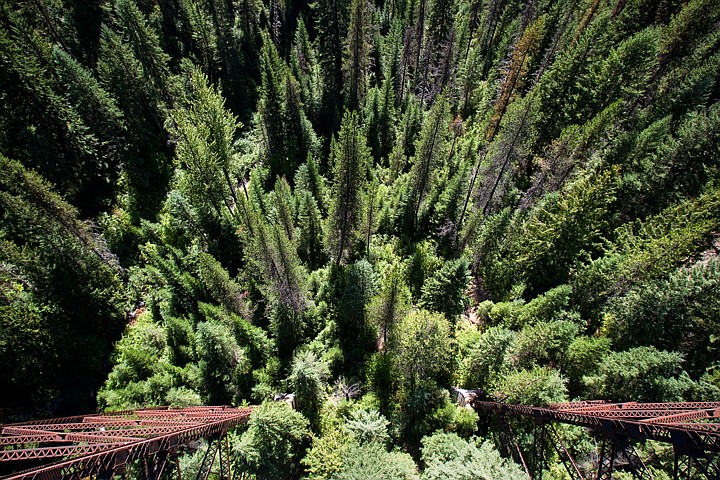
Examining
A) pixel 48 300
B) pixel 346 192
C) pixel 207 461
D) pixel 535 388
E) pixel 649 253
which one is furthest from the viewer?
pixel 346 192

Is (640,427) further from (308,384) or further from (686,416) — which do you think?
(308,384)

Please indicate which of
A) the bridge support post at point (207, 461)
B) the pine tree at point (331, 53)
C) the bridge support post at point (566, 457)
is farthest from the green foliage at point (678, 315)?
the pine tree at point (331, 53)

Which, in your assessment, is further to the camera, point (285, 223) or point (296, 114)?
point (296, 114)

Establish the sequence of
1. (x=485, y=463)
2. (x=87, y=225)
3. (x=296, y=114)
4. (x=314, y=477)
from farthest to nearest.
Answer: (x=296, y=114)
(x=87, y=225)
(x=314, y=477)
(x=485, y=463)

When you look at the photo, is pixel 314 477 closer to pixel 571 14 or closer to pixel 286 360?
pixel 286 360

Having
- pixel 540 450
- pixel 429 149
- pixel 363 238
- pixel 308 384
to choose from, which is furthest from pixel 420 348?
pixel 429 149

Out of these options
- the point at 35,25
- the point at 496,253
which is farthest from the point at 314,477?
the point at 35,25

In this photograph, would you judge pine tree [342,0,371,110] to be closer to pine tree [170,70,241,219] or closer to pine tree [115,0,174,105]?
pine tree [170,70,241,219]

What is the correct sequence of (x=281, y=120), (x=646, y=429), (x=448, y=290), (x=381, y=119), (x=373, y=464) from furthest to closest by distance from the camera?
(x=381, y=119) < (x=281, y=120) < (x=448, y=290) < (x=373, y=464) < (x=646, y=429)
